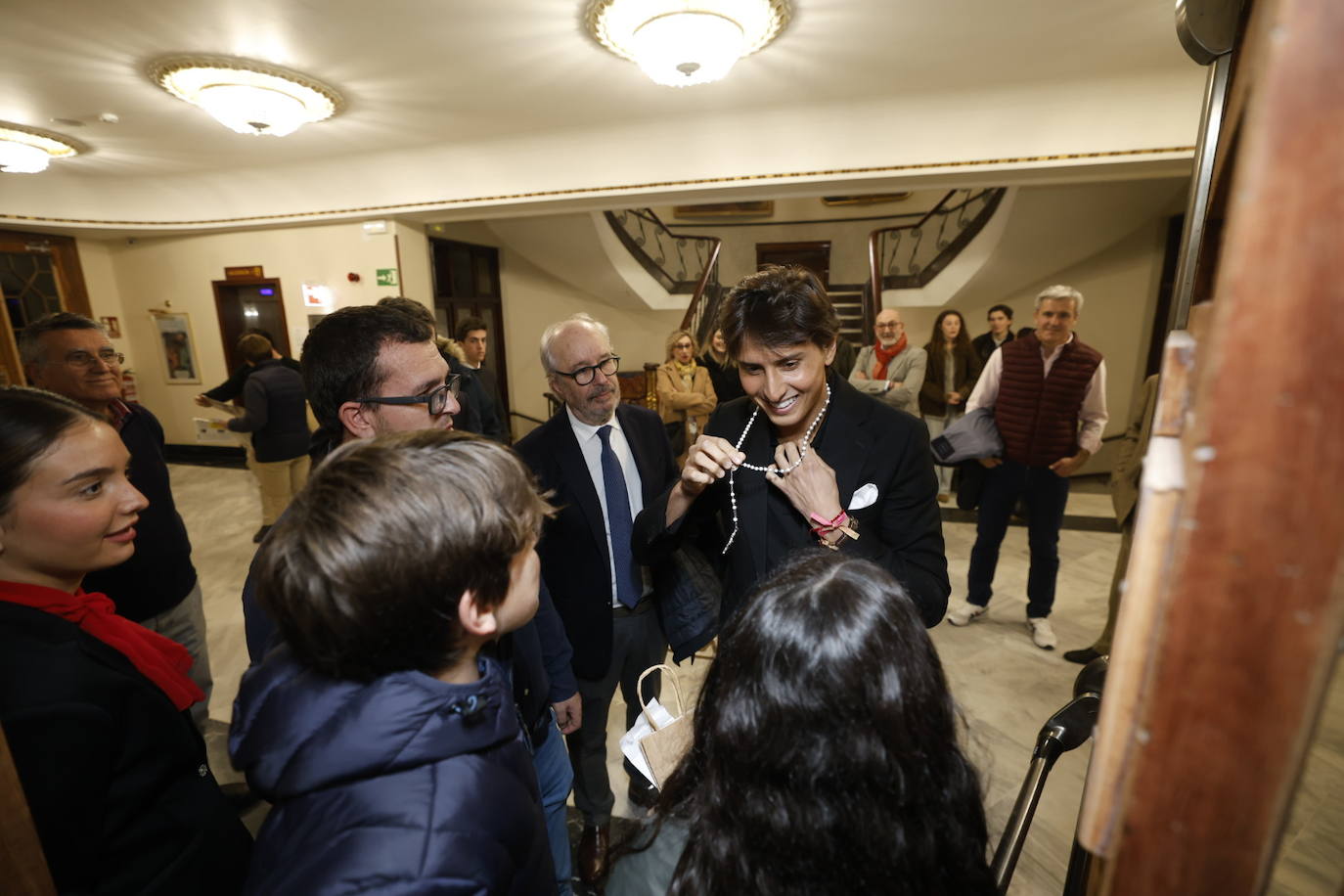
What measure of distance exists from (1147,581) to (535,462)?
1.64m

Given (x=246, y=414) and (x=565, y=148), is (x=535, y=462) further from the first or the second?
(x=565, y=148)

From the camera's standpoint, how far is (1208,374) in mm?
289

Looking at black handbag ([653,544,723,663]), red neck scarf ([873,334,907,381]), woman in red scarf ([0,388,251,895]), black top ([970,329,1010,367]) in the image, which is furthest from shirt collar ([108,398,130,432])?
black top ([970,329,1010,367])

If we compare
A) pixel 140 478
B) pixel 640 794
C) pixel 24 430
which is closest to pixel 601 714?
pixel 640 794

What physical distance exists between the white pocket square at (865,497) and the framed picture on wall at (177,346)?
930 cm

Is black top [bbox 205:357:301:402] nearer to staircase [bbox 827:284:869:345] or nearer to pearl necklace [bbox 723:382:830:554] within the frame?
pearl necklace [bbox 723:382:830:554]

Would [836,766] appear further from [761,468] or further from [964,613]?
[964,613]

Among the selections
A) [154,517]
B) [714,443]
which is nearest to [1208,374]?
[714,443]

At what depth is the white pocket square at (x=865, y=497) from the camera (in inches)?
51.8

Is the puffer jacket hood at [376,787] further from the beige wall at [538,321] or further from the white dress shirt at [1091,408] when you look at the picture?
the beige wall at [538,321]

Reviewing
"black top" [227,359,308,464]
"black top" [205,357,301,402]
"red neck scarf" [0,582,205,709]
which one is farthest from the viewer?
"black top" [205,357,301,402]

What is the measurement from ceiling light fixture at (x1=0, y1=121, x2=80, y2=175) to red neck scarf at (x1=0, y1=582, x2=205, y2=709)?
5.90m

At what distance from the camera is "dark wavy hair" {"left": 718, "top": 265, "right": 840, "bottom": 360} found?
1295 mm

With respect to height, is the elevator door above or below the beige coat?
above
